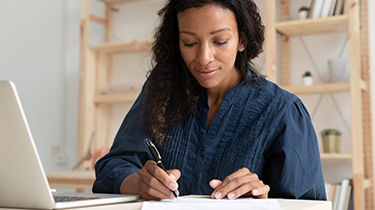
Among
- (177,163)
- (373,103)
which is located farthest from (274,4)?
(177,163)

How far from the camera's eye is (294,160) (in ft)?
3.24

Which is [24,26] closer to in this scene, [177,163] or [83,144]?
[83,144]

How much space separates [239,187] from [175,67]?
561mm

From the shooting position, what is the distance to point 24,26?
3025 millimetres

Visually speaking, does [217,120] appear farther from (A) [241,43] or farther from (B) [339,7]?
(B) [339,7]

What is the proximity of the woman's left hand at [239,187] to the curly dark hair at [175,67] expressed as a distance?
379 mm

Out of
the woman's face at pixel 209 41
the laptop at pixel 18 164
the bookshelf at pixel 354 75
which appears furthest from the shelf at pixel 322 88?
the laptop at pixel 18 164

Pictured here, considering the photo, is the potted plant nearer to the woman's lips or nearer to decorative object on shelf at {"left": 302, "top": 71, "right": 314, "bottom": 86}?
decorative object on shelf at {"left": 302, "top": 71, "right": 314, "bottom": 86}

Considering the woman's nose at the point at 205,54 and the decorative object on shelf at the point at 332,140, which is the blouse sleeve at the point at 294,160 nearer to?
the woman's nose at the point at 205,54

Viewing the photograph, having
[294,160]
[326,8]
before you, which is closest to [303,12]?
[326,8]

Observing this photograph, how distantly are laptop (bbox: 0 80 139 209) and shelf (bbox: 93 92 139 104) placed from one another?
228cm

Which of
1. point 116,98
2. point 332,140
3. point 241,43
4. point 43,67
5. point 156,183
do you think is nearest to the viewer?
point 156,183

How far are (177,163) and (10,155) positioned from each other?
575 millimetres

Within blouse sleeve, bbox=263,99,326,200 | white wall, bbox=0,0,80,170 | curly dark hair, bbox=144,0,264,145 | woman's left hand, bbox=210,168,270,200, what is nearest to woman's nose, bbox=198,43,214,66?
curly dark hair, bbox=144,0,264,145
